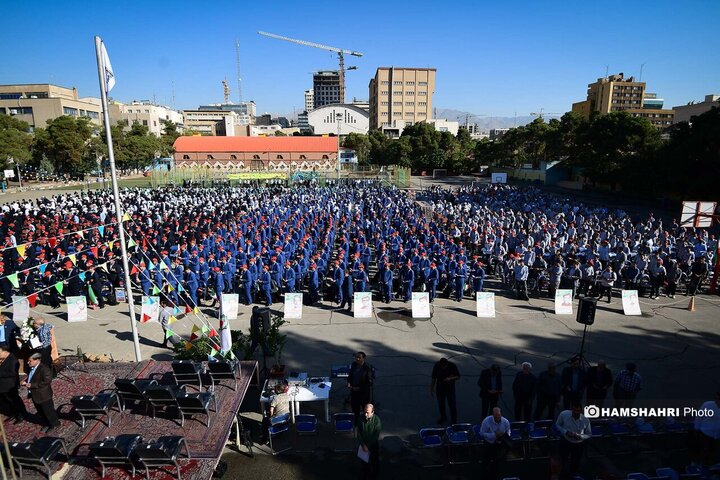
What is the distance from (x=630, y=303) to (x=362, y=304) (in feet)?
27.6

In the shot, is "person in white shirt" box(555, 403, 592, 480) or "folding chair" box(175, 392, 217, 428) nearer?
"person in white shirt" box(555, 403, 592, 480)

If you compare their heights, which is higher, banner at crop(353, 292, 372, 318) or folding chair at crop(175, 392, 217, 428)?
folding chair at crop(175, 392, 217, 428)

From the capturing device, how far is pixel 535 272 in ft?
47.7

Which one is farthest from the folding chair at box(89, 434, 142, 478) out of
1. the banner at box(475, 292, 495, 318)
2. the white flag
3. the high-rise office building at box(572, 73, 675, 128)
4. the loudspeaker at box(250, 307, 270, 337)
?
the high-rise office building at box(572, 73, 675, 128)

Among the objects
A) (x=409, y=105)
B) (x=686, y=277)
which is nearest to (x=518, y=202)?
(x=686, y=277)

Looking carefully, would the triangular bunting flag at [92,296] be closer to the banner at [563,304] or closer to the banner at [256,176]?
the banner at [563,304]

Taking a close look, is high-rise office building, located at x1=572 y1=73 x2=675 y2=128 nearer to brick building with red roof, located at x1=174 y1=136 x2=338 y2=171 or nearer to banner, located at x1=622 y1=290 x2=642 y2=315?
brick building with red roof, located at x1=174 y1=136 x2=338 y2=171

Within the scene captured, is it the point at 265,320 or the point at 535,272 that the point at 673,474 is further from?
the point at 535,272

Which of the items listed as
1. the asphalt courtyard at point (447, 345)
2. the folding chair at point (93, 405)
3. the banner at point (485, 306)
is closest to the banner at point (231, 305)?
the asphalt courtyard at point (447, 345)

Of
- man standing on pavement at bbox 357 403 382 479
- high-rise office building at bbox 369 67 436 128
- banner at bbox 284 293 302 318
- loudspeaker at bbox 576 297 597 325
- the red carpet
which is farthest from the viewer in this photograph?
high-rise office building at bbox 369 67 436 128

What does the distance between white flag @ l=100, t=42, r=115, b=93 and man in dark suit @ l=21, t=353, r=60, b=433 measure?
4901 millimetres

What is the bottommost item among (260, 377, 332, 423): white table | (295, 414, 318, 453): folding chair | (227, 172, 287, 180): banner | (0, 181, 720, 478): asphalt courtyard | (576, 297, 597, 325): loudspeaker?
(0, 181, 720, 478): asphalt courtyard

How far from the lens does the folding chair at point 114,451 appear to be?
524 cm

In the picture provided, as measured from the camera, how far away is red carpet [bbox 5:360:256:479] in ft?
18.3
